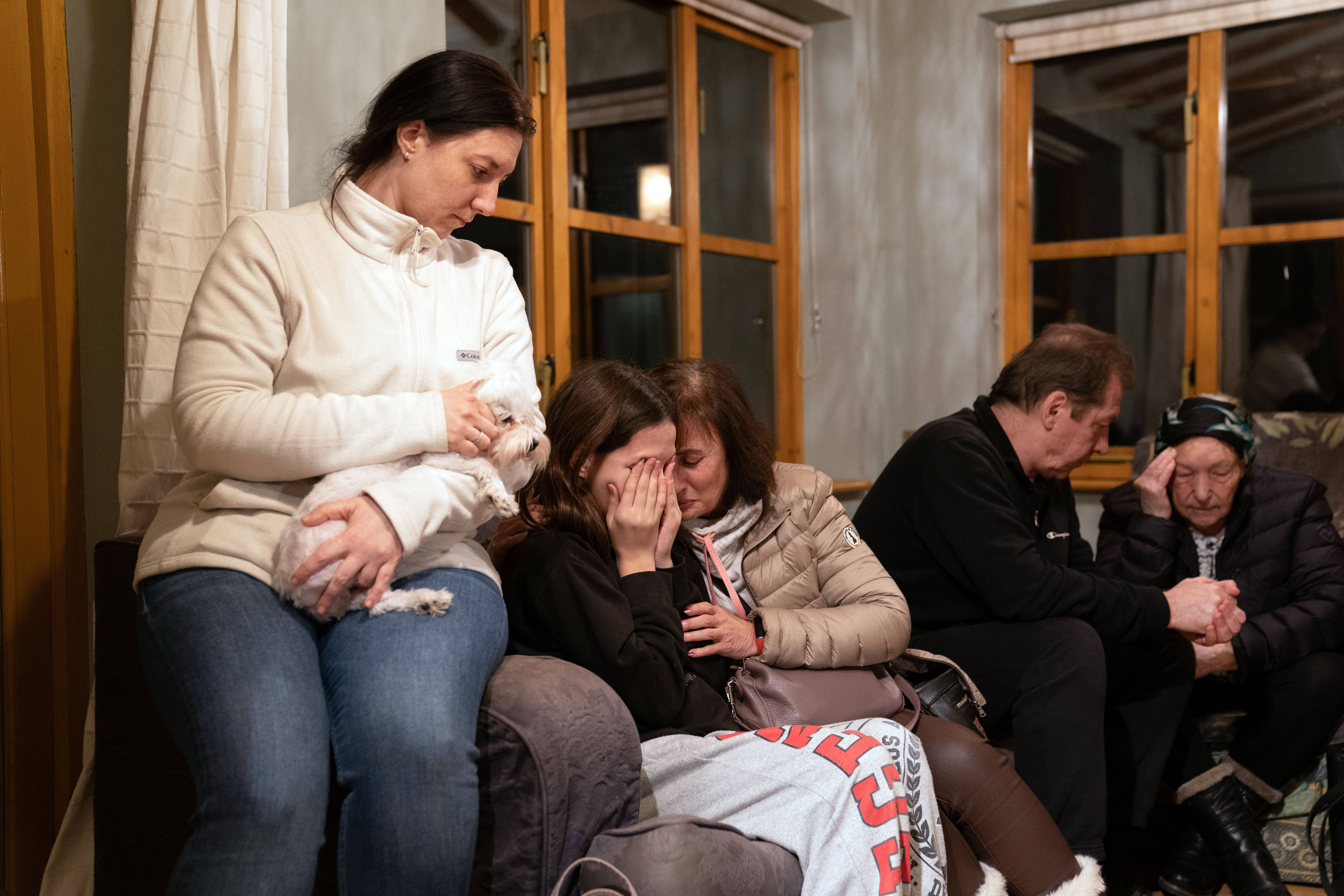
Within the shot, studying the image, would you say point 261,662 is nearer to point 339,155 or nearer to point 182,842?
point 182,842

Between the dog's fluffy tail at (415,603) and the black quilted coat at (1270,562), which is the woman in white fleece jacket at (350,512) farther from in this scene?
the black quilted coat at (1270,562)

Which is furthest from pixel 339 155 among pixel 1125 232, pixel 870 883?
pixel 1125 232

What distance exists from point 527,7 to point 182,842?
2.17 m

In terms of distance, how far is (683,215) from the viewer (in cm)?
326

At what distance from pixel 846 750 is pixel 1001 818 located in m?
0.40

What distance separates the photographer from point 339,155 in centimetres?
194

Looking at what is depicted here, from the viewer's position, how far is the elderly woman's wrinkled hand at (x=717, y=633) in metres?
1.58

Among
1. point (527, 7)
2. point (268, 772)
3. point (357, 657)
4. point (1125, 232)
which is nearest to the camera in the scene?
point (268, 772)

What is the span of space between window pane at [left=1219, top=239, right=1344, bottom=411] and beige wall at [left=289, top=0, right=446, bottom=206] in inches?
101

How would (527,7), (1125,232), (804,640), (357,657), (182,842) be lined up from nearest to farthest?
(357,657), (182,842), (804,640), (527,7), (1125,232)

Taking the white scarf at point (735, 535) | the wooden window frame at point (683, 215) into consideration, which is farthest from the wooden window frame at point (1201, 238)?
the white scarf at point (735, 535)

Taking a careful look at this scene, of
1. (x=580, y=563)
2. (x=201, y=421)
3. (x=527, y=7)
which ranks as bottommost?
(x=580, y=563)

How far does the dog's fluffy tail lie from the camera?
123cm

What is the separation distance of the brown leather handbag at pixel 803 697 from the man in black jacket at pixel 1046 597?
34 centimetres
